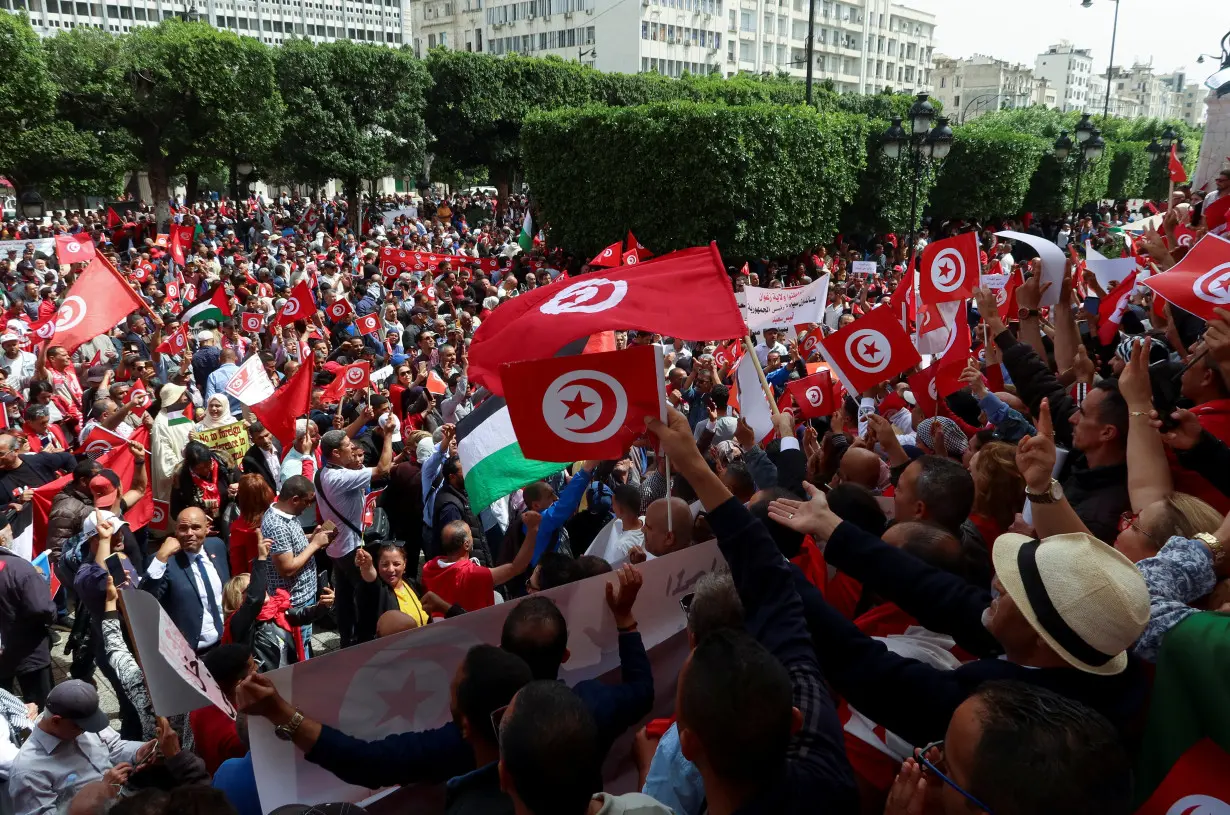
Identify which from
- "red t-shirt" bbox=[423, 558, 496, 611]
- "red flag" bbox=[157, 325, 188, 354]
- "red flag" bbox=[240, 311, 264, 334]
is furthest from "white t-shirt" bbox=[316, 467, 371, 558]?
"red flag" bbox=[240, 311, 264, 334]

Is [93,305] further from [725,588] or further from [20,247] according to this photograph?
[20,247]

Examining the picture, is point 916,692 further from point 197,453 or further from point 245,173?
point 245,173

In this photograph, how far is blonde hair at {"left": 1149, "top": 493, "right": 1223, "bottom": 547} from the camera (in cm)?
266

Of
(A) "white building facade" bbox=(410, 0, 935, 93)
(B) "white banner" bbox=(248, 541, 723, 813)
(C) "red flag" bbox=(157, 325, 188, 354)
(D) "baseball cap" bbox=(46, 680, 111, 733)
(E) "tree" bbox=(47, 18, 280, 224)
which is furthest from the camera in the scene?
(A) "white building facade" bbox=(410, 0, 935, 93)

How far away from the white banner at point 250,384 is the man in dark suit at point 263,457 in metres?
0.48

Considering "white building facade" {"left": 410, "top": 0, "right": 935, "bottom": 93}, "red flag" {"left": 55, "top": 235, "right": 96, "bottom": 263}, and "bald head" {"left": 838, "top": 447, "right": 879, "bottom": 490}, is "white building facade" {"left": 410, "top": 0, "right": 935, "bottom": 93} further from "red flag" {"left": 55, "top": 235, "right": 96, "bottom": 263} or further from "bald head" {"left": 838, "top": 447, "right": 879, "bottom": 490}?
"bald head" {"left": 838, "top": 447, "right": 879, "bottom": 490}

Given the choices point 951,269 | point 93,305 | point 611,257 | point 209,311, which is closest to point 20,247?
point 209,311

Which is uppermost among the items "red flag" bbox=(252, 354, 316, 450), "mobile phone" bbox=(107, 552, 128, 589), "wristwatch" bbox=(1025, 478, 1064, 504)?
"wristwatch" bbox=(1025, 478, 1064, 504)

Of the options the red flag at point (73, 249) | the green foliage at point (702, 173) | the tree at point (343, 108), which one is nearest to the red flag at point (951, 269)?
the red flag at point (73, 249)

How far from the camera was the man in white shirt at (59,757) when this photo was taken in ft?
11.2

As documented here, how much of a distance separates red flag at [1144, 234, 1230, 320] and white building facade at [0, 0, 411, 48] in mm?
89409

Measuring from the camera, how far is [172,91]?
3516 centimetres

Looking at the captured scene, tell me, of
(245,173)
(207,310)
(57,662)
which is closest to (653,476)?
(57,662)

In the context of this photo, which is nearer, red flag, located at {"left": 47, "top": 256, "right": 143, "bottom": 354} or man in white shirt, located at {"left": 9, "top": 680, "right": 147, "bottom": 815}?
man in white shirt, located at {"left": 9, "top": 680, "right": 147, "bottom": 815}
